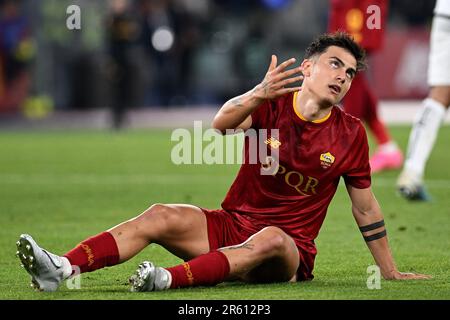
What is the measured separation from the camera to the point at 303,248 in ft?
19.6

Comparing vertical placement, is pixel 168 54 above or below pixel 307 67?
below

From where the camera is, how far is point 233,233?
599 centimetres

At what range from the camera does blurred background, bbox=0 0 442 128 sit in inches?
830

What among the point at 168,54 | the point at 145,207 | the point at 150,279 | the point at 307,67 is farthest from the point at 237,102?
the point at 168,54

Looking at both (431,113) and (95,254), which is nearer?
(95,254)

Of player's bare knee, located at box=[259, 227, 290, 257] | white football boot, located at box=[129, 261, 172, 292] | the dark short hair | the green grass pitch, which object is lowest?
the green grass pitch

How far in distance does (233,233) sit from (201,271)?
497mm

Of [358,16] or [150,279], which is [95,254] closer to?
[150,279]

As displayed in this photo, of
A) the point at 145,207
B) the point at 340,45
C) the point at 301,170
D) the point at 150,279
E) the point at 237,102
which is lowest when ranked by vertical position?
the point at 145,207

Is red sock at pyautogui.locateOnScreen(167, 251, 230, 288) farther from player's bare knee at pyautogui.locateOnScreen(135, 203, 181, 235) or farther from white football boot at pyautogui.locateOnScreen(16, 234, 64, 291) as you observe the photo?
white football boot at pyautogui.locateOnScreen(16, 234, 64, 291)

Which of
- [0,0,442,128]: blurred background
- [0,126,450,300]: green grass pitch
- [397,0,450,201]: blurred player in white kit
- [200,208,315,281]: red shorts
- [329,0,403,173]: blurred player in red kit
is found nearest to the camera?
[0,126,450,300]: green grass pitch

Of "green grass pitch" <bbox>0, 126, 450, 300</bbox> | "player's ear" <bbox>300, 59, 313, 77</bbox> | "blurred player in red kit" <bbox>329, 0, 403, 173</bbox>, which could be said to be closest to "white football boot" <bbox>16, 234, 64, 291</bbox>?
"green grass pitch" <bbox>0, 126, 450, 300</bbox>

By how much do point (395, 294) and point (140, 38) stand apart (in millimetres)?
16524

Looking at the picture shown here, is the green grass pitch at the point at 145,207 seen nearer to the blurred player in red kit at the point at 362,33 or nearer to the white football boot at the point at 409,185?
the white football boot at the point at 409,185
